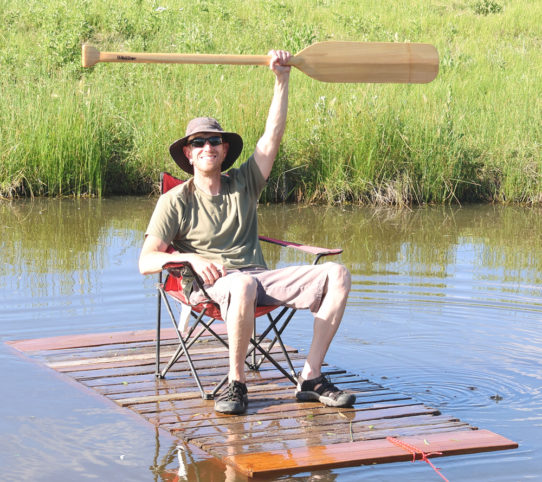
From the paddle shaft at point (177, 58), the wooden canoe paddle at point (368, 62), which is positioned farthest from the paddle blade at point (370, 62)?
the paddle shaft at point (177, 58)

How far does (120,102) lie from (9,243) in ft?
12.8

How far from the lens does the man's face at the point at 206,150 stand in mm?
4559

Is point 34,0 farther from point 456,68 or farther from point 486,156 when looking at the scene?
point 486,156

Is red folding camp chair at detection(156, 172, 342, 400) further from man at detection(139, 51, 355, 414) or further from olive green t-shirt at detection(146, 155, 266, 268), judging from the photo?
olive green t-shirt at detection(146, 155, 266, 268)

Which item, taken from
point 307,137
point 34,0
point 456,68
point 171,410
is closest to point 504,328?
point 171,410

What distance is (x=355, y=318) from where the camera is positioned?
617 centimetres

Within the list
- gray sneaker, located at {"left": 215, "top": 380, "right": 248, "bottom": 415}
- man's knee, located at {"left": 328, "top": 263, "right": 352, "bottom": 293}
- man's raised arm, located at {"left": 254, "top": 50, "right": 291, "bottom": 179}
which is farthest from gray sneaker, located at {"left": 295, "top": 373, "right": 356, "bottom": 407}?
man's raised arm, located at {"left": 254, "top": 50, "right": 291, "bottom": 179}

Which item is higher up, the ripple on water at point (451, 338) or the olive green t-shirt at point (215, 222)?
the olive green t-shirt at point (215, 222)

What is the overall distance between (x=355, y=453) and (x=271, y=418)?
509 mm

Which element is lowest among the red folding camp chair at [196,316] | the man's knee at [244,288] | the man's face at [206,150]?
the red folding camp chair at [196,316]

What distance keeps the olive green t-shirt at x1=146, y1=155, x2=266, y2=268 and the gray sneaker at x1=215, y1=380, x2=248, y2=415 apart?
24.3 inches

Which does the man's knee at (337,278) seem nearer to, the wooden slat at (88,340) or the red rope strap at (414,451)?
the red rope strap at (414,451)

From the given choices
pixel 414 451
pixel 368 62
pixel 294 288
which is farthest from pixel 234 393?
pixel 368 62

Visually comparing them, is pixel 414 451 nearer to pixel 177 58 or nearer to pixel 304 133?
pixel 177 58
